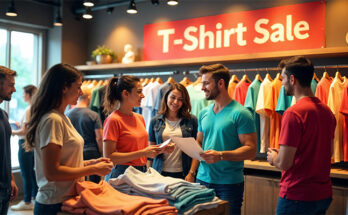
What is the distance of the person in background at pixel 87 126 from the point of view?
4.22 meters

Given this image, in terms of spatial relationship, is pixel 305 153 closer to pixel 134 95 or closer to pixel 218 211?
pixel 218 211

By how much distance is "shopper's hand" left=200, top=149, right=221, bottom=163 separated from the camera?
2.44 m

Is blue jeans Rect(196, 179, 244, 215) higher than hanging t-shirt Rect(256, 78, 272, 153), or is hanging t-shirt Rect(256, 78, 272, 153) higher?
hanging t-shirt Rect(256, 78, 272, 153)

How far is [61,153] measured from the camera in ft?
6.05

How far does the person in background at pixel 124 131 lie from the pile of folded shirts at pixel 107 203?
673 millimetres

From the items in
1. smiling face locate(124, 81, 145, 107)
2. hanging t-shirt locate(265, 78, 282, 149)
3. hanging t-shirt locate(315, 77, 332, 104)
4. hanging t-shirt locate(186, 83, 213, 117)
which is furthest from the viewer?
hanging t-shirt locate(186, 83, 213, 117)

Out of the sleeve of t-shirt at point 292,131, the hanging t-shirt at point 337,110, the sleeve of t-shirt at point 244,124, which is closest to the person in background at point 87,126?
the sleeve of t-shirt at point 244,124

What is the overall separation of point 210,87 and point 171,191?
3.47 ft

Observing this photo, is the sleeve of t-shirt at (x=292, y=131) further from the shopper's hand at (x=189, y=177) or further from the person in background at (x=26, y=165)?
the person in background at (x=26, y=165)

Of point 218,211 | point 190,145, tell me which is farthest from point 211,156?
point 218,211

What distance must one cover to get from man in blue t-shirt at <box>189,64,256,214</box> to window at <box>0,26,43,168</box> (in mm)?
4268

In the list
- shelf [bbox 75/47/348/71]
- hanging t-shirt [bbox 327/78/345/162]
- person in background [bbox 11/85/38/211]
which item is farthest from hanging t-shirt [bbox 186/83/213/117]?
person in background [bbox 11/85/38/211]

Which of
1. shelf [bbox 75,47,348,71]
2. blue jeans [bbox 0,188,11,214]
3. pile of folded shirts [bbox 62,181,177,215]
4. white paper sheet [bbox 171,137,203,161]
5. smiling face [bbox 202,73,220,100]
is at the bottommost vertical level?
blue jeans [bbox 0,188,11,214]

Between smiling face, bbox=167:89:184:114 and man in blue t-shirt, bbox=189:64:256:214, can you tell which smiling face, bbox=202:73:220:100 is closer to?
man in blue t-shirt, bbox=189:64:256:214
